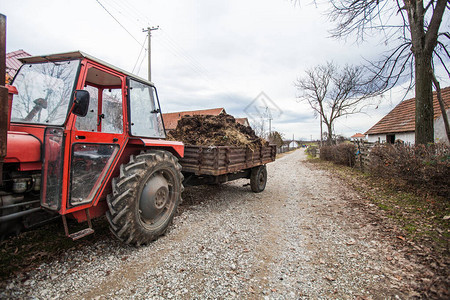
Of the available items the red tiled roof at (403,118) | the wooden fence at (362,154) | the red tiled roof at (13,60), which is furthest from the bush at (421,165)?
the red tiled roof at (13,60)

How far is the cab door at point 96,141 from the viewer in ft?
8.34

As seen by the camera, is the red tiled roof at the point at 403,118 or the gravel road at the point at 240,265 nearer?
the gravel road at the point at 240,265

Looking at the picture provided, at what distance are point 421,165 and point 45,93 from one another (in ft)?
24.8

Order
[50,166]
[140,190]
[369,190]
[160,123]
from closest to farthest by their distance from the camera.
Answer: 1. [50,166]
2. [140,190]
3. [160,123]
4. [369,190]

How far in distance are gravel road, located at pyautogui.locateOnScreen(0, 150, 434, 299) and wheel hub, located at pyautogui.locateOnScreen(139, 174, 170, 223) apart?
421 millimetres

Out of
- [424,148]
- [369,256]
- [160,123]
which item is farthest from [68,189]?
[424,148]

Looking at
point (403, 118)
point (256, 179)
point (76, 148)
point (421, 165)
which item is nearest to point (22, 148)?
point (76, 148)

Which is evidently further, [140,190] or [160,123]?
[160,123]

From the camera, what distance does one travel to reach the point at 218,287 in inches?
93.4

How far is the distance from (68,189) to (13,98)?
138cm

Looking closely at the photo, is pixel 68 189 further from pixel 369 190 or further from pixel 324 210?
pixel 369 190

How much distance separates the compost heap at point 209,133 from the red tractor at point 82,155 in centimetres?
184

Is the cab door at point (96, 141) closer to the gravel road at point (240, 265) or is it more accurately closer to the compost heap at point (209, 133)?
the gravel road at point (240, 265)

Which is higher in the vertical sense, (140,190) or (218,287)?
(140,190)
